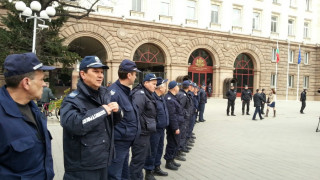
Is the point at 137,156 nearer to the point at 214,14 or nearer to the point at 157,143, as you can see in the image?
the point at 157,143

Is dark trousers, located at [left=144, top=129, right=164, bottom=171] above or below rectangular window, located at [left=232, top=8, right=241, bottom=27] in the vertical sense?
below

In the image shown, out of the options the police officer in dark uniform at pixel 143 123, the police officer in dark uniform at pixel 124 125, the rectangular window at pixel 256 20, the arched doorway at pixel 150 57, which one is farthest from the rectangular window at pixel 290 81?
the police officer in dark uniform at pixel 124 125

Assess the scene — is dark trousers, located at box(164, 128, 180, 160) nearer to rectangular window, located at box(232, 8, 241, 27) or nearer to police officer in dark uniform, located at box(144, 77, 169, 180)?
police officer in dark uniform, located at box(144, 77, 169, 180)

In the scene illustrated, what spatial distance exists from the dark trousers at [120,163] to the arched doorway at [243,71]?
2788 cm

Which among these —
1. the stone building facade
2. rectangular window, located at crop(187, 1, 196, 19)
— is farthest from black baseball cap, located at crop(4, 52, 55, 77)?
rectangular window, located at crop(187, 1, 196, 19)

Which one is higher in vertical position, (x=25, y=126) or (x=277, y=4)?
(x=277, y=4)

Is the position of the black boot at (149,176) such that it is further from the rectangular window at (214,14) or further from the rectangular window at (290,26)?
the rectangular window at (290,26)

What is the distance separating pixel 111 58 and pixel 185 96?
17.1 meters

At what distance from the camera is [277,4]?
1249 inches

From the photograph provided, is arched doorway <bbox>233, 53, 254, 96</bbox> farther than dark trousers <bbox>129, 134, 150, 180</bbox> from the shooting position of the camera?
Yes

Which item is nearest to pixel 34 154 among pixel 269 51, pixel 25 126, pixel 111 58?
pixel 25 126

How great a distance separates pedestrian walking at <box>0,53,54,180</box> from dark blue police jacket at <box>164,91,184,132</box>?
12.0 ft

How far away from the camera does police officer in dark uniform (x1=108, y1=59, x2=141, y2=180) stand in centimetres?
342

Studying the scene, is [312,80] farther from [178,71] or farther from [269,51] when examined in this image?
[178,71]
